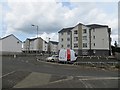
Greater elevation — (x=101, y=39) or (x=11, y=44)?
(x=101, y=39)

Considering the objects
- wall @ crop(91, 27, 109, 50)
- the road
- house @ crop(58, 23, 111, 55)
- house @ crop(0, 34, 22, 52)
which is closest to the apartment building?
house @ crop(58, 23, 111, 55)

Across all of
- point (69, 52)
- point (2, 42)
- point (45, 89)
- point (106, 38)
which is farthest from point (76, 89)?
point (2, 42)

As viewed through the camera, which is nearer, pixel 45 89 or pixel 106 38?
pixel 45 89

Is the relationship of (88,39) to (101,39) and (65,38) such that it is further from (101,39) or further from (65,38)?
(65,38)

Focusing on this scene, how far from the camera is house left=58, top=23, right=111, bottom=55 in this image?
75.6 metres

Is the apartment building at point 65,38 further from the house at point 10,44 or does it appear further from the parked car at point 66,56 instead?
the parked car at point 66,56

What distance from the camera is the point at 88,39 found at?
78188 millimetres

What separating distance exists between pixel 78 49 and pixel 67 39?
21.3ft

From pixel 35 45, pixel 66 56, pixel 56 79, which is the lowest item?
pixel 56 79

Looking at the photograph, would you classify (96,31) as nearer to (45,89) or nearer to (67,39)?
(67,39)

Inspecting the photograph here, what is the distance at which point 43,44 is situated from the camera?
145m

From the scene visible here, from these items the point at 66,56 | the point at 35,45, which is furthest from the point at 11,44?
the point at 66,56

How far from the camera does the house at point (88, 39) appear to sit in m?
75.6

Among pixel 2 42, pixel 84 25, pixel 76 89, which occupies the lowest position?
pixel 76 89
